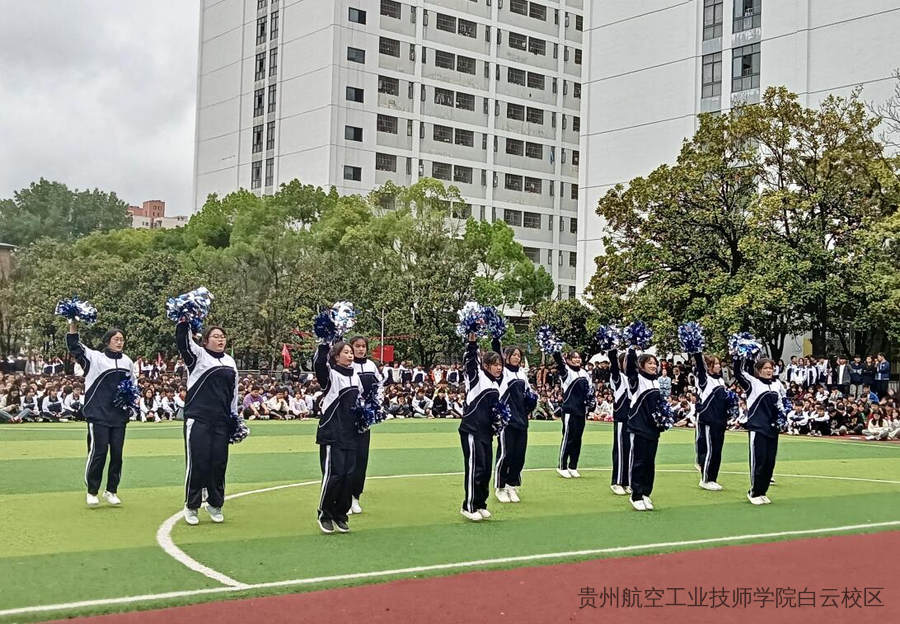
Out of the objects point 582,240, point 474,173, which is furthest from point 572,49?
point 582,240

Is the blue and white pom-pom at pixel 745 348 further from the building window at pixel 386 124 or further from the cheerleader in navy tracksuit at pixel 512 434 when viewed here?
the building window at pixel 386 124

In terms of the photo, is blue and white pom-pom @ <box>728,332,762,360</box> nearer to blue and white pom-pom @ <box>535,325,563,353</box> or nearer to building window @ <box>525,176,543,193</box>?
blue and white pom-pom @ <box>535,325,563,353</box>

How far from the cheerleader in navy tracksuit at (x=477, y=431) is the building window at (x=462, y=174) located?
203 feet

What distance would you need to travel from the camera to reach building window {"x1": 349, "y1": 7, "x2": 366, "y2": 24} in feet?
225

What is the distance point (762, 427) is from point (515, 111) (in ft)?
212

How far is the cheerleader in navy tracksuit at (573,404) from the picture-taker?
53.6ft

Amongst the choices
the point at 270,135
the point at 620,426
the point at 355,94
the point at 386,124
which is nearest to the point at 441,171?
the point at 386,124

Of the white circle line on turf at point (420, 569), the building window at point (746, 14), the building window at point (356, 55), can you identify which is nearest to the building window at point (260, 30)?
the building window at point (356, 55)

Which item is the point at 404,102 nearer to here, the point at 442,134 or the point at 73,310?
the point at 442,134

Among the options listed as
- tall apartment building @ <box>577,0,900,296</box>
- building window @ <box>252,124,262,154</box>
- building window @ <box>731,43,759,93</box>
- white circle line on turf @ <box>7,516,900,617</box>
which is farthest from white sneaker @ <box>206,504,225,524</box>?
building window @ <box>252,124,262,154</box>

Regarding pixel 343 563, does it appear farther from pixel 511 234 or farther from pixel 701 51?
pixel 511 234

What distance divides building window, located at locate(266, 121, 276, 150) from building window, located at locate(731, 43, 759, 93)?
3396cm

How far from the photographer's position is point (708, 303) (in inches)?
1375

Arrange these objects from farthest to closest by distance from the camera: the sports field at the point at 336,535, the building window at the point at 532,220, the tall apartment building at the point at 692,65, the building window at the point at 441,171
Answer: the building window at the point at 532,220
the building window at the point at 441,171
the tall apartment building at the point at 692,65
the sports field at the point at 336,535
